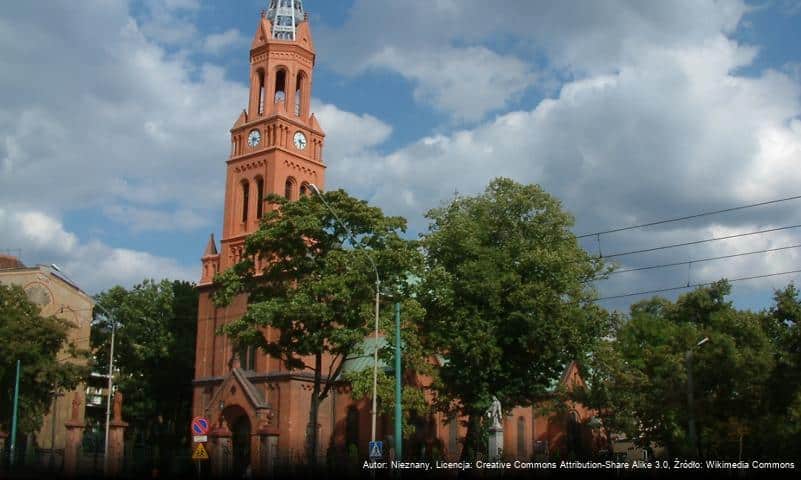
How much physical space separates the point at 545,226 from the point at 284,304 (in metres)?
15.1

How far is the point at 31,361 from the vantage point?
2020 inches

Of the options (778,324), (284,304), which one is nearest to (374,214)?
(284,304)

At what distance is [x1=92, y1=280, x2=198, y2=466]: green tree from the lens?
6456 cm

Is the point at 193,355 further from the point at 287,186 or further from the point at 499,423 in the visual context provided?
the point at 499,423

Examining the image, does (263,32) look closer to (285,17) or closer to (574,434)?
(285,17)

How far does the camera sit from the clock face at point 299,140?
57.6 m

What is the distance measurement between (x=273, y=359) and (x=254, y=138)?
16373 millimetres

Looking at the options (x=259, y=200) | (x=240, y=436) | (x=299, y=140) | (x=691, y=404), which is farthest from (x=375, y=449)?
(x=299, y=140)

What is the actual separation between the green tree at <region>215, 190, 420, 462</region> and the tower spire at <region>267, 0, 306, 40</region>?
83.9ft

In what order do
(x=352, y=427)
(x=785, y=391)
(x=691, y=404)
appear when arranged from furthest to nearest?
(x=352, y=427) → (x=691, y=404) → (x=785, y=391)

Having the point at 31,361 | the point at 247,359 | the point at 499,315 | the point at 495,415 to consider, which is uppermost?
the point at 499,315

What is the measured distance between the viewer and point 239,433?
50188 millimetres

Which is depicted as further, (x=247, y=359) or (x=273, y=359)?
(x=247, y=359)

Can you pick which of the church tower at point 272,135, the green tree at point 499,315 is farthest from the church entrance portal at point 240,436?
the green tree at point 499,315
